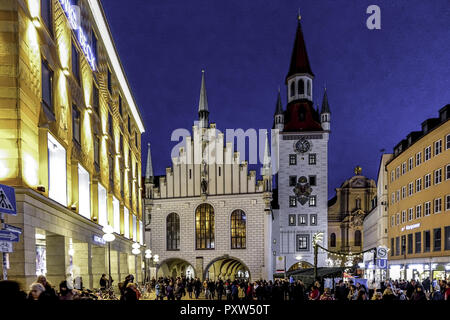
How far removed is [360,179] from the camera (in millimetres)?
66562

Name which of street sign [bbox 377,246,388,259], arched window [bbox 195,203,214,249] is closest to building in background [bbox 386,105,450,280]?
street sign [bbox 377,246,388,259]

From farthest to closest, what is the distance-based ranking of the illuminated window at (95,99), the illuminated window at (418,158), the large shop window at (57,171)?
the illuminated window at (418,158) → the illuminated window at (95,99) → the large shop window at (57,171)

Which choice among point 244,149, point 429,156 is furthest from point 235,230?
point 429,156

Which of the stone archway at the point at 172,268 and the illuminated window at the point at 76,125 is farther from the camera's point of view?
the stone archway at the point at 172,268

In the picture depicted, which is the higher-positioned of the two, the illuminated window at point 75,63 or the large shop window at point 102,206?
the illuminated window at point 75,63

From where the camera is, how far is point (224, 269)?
52.6 meters

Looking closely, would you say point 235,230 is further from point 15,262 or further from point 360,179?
point 15,262

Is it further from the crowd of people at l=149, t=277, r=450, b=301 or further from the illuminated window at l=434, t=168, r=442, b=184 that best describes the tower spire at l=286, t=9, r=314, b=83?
the crowd of people at l=149, t=277, r=450, b=301

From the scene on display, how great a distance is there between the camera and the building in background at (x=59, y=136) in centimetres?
1107

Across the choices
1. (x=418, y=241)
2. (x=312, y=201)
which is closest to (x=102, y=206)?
(x=418, y=241)

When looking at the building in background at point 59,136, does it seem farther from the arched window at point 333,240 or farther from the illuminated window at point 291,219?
the arched window at point 333,240

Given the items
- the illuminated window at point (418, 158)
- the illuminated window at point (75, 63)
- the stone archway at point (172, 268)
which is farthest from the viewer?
the stone archway at point (172, 268)

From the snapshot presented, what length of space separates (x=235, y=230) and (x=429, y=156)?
2261 cm

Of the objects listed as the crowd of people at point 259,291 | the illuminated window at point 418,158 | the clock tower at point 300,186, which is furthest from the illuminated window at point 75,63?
the clock tower at point 300,186
